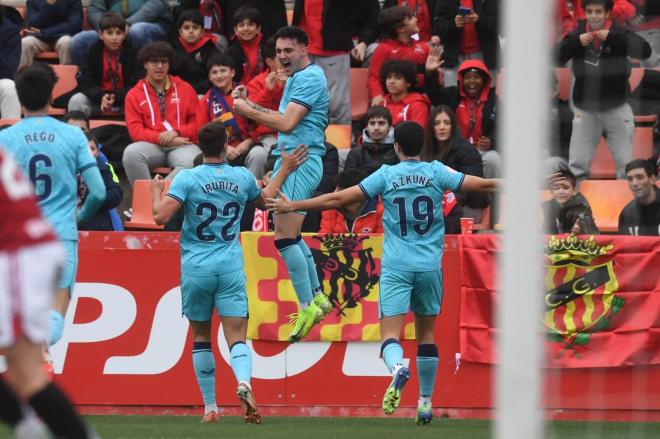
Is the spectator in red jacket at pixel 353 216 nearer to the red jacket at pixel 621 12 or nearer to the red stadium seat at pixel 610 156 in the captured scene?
the red stadium seat at pixel 610 156

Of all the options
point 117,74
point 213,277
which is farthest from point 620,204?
point 117,74

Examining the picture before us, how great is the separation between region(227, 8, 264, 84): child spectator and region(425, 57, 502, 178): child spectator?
6.91ft

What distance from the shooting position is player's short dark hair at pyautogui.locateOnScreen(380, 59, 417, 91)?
518 inches

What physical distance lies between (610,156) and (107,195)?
15.1 ft

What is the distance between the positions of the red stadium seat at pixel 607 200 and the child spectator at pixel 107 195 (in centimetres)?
434

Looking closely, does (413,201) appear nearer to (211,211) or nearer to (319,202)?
(319,202)

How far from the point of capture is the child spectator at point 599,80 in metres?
9.85

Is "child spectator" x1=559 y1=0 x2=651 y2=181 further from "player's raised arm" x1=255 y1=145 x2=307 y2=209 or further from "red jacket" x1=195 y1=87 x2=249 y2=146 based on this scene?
"red jacket" x1=195 y1=87 x2=249 y2=146

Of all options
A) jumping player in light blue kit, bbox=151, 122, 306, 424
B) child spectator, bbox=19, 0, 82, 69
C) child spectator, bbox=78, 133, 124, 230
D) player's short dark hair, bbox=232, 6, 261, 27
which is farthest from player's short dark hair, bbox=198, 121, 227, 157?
child spectator, bbox=19, 0, 82, 69

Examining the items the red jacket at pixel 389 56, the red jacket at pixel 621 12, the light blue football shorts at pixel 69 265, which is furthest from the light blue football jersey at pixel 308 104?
the red jacket at pixel 389 56

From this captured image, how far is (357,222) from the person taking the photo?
11.7 m

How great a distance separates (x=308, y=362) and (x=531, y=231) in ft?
20.7

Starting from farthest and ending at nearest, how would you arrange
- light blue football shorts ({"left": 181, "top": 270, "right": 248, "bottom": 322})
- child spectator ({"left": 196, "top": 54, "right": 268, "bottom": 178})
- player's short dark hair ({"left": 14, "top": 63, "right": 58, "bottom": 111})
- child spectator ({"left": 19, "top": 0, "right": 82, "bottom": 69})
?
1. child spectator ({"left": 19, "top": 0, "right": 82, "bottom": 69})
2. child spectator ({"left": 196, "top": 54, "right": 268, "bottom": 178})
3. light blue football shorts ({"left": 181, "top": 270, "right": 248, "bottom": 322})
4. player's short dark hair ({"left": 14, "top": 63, "right": 58, "bottom": 111})

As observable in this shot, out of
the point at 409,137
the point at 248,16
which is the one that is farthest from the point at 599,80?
the point at 248,16
